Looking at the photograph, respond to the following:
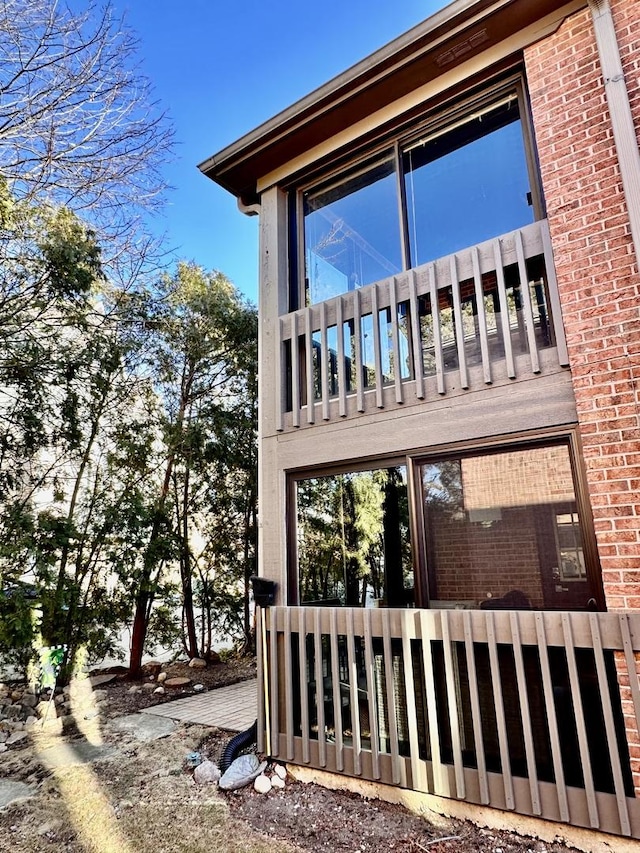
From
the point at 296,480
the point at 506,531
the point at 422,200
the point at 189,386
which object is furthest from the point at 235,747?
the point at 189,386

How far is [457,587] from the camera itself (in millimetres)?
3166

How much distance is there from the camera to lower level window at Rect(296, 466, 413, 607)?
3.46 metres

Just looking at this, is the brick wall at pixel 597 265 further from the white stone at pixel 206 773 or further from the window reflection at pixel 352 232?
the white stone at pixel 206 773

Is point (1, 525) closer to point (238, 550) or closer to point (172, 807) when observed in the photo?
point (238, 550)

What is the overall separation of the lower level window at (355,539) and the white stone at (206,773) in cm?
127

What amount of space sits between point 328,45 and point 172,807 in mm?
7564

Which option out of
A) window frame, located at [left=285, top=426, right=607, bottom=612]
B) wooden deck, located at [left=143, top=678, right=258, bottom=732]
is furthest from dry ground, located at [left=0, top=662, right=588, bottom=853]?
window frame, located at [left=285, top=426, right=607, bottom=612]

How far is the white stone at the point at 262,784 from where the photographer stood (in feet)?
10.7

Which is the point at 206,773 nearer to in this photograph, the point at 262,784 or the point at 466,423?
the point at 262,784

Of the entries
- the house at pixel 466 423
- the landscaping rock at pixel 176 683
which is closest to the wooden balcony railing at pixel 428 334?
the house at pixel 466 423

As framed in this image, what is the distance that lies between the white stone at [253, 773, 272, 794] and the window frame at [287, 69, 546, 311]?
11.9 ft

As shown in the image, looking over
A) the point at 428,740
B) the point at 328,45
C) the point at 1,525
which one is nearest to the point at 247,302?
the point at 328,45

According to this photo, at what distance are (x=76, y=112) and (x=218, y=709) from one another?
6122 mm

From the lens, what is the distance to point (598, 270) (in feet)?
9.63
